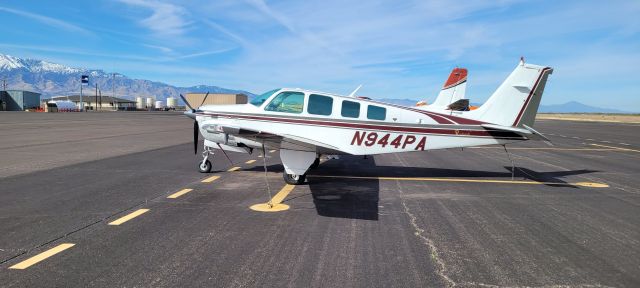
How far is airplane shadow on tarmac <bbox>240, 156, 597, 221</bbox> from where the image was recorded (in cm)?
715

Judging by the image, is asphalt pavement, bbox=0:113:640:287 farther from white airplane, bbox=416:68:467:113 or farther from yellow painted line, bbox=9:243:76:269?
white airplane, bbox=416:68:467:113

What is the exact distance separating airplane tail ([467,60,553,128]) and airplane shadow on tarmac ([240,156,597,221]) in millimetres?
1845

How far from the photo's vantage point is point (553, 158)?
15836mm

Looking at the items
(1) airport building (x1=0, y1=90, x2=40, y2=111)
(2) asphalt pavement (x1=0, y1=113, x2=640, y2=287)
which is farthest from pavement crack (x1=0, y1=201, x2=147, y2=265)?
(1) airport building (x1=0, y1=90, x2=40, y2=111)

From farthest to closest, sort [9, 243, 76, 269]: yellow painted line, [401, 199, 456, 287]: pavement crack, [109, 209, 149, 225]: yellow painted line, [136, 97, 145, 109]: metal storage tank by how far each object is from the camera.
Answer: [136, 97, 145, 109]: metal storage tank
[109, 209, 149, 225]: yellow painted line
[9, 243, 76, 269]: yellow painted line
[401, 199, 456, 287]: pavement crack

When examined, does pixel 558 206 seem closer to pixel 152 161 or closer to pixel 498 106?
pixel 498 106

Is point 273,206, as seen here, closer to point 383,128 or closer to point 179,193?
point 179,193

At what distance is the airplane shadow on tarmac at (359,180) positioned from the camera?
715cm

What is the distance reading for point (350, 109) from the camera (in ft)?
31.3

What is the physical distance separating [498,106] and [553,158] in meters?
7.71

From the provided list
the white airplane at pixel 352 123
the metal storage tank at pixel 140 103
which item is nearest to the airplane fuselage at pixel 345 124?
the white airplane at pixel 352 123

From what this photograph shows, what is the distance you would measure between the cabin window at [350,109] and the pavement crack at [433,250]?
10.6 ft

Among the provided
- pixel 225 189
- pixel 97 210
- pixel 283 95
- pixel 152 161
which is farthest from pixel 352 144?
pixel 152 161

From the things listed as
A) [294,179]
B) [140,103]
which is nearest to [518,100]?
[294,179]
